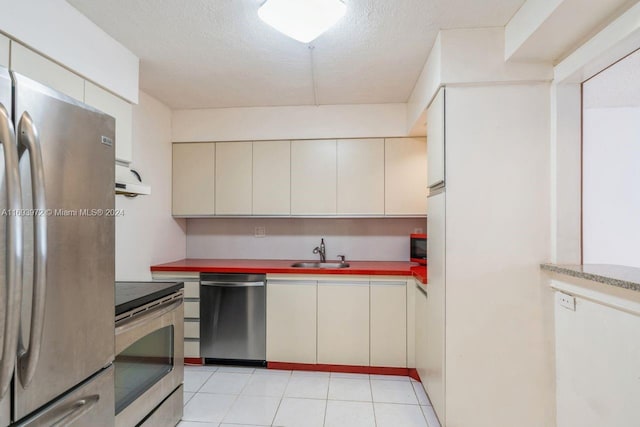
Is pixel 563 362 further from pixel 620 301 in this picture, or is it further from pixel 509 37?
pixel 509 37

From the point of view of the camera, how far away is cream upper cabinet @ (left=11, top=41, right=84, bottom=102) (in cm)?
138

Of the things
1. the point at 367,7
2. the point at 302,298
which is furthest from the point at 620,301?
the point at 302,298

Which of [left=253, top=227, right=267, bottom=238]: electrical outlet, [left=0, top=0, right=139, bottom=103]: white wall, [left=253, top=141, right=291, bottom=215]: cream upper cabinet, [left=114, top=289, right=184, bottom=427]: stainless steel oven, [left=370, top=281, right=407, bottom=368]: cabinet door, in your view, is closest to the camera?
[left=0, top=0, right=139, bottom=103]: white wall

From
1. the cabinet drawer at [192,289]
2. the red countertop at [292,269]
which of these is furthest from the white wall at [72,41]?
the cabinet drawer at [192,289]

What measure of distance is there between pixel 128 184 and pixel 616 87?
3.06 metres

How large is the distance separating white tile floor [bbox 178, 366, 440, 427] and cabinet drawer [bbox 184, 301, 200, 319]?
1.44ft

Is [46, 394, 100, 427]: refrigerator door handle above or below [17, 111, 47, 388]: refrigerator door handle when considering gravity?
below

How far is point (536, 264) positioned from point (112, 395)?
2157 mm

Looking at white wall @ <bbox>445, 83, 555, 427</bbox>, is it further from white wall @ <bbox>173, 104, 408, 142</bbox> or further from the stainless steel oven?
the stainless steel oven

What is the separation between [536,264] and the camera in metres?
1.80

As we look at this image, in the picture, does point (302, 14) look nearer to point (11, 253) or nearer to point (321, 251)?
point (11, 253)

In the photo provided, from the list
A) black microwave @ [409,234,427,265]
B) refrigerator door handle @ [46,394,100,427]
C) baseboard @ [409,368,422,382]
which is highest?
black microwave @ [409,234,427,265]

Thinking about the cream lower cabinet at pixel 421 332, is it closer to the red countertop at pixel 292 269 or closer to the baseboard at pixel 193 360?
the red countertop at pixel 292 269

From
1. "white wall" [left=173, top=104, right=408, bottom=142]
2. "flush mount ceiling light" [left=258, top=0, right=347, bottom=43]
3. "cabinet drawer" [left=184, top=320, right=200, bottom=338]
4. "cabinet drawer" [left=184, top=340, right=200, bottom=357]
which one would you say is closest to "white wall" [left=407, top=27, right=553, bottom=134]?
"flush mount ceiling light" [left=258, top=0, right=347, bottom=43]
